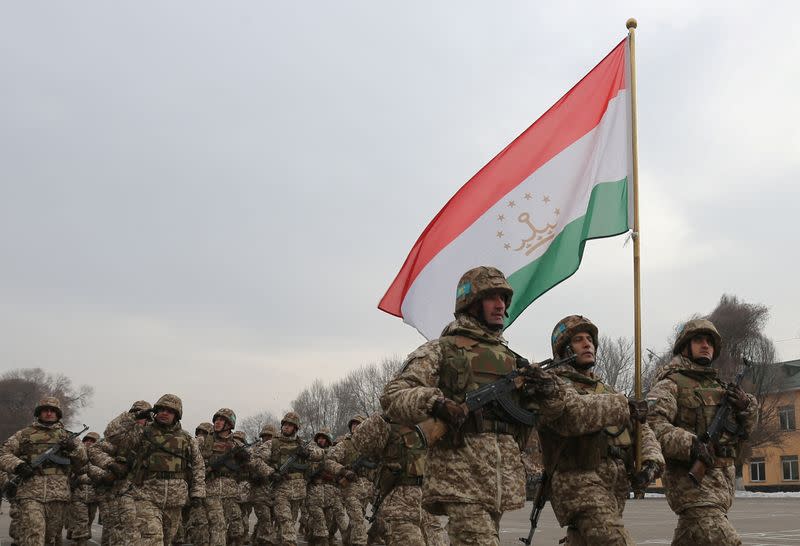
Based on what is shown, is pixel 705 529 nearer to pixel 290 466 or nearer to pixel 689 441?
pixel 689 441

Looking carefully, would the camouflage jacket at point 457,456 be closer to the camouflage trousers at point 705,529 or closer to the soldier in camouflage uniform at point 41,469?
the camouflage trousers at point 705,529

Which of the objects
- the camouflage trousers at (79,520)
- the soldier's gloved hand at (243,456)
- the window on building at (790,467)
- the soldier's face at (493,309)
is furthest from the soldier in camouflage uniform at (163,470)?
the window on building at (790,467)

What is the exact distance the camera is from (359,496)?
16297 millimetres

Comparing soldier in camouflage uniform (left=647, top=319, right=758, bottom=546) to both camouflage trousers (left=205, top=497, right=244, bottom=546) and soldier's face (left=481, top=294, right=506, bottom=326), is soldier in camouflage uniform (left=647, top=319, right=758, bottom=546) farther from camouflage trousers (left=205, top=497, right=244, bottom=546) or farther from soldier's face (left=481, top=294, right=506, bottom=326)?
camouflage trousers (left=205, top=497, right=244, bottom=546)

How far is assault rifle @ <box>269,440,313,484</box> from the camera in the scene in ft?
50.7

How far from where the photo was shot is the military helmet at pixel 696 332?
794 centimetres

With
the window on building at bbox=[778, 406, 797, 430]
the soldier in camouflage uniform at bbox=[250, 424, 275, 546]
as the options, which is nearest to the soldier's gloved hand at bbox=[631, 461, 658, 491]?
the soldier in camouflage uniform at bbox=[250, 424, 275, 546]

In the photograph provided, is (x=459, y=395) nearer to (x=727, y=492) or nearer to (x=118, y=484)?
(x=727, y=492)

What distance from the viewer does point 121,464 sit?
11477mm

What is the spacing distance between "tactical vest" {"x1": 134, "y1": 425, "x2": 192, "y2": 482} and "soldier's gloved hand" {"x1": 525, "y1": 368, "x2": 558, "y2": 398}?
22.1ft

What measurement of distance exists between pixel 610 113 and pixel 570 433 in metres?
3.90

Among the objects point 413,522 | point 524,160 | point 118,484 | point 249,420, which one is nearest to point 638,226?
point 524,160

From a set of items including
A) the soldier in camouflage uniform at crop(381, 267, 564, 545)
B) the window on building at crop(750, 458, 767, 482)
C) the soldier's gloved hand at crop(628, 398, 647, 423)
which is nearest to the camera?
the soldier in camouflage uniform at crop(381, 267, 564, 545)

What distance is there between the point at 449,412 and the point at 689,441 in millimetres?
2842
